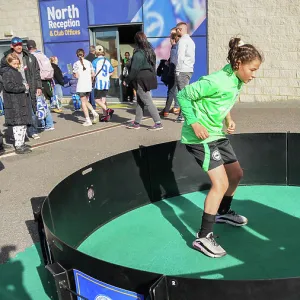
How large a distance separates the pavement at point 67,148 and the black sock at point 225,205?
1801 mm

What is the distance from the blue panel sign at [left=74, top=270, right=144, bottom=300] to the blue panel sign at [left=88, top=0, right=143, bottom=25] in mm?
10776

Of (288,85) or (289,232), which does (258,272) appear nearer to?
(289,232)

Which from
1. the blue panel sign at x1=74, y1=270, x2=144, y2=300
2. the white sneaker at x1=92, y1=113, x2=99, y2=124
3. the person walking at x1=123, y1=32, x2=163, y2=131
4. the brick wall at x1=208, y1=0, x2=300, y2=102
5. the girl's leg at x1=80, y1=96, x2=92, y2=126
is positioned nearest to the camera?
the blue panel sign at x1=74, y1=270, x2=144, y2=300

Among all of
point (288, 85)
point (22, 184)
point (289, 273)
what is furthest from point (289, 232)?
point (288, 85)

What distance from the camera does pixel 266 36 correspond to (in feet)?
36.5

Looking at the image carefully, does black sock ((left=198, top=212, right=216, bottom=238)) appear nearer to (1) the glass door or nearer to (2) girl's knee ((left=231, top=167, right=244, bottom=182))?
(2) girl's knee ((left=231, top=167, right=244, bottom=182))

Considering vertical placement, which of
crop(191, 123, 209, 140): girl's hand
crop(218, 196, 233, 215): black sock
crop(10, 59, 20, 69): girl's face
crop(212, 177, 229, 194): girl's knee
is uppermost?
crop(10, 59, 20, 69): girl's face

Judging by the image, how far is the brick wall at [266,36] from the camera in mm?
10875

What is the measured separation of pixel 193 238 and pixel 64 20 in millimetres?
10613

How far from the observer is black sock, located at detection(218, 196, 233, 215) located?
14.4 ft

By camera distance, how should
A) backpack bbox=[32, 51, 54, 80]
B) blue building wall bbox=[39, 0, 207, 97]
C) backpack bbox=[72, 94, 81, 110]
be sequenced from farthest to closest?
backpack bbox=[72, 94, 81, 110] < blue building wall bbox=[39, 0, 207, 97] < backpack bbox=[32, 51, 54, 80]

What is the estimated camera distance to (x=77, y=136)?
8727 mm

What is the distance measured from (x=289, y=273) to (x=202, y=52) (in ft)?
29.8

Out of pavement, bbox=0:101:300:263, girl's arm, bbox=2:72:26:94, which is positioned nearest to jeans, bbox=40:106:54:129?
pavement, bbox=0:101:300:263
